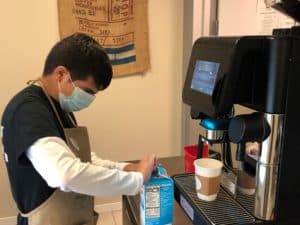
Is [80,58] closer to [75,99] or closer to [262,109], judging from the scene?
[75,99]

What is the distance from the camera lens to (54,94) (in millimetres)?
1182

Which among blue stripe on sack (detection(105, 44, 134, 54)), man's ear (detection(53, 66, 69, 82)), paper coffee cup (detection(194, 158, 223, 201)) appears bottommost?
paper coffee cup (detection(194, 158, 223, 201))

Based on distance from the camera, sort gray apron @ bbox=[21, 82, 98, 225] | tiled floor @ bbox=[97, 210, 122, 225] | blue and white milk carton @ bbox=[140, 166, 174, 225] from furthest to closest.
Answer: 1. tiled floor @ bbox=[97, 210, 122, 225]
2. gray apron @ bbox=[21, 82, 98, 225]
3. blue and white milk carton @ bbox=[140, 166, 174, 225]

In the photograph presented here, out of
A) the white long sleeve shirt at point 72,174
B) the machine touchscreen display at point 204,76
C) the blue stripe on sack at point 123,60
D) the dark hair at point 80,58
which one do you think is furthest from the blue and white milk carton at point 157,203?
the blue stripe on sack at point 123,60

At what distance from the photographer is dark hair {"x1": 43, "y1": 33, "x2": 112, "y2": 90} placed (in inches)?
43.8

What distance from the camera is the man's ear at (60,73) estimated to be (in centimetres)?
114

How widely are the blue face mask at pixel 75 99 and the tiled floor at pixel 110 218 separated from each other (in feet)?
4.85

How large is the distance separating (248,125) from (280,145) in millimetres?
94

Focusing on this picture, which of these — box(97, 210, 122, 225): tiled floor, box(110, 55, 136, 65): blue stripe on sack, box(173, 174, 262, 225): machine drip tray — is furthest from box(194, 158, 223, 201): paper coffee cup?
box(97, 210, 122, 225): tiled floor

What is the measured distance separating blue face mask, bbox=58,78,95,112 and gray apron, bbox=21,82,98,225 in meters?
0.06

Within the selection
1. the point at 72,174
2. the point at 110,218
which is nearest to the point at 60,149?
the point at 72,174

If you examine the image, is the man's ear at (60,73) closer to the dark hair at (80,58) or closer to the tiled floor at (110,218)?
the dark hair at (80,58)

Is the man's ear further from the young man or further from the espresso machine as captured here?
the espresso machine

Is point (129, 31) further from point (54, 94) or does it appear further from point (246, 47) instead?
point (246, 47)
